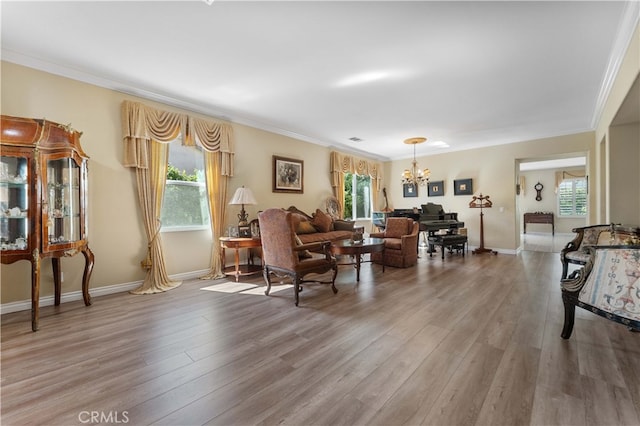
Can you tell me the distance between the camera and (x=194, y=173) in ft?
15.5

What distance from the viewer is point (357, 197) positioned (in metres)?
8.30

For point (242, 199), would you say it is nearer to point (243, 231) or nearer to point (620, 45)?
point (243, 231)

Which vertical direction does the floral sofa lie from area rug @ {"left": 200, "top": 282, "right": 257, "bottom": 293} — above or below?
above

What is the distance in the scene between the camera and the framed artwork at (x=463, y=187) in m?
7.46

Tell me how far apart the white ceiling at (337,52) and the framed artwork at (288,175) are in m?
1.23

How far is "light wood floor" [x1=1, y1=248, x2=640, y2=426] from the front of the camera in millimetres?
1541

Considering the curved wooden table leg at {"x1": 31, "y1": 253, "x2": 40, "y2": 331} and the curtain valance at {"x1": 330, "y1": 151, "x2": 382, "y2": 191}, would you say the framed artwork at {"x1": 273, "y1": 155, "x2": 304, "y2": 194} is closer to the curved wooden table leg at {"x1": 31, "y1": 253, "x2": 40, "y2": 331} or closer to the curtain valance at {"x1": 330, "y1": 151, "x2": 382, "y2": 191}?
the curtain valance at {"x1": 330, "y1": 151, "x2": 382, "y2": 191}

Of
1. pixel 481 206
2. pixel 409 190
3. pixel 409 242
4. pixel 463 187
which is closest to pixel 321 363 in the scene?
pixel 409 242

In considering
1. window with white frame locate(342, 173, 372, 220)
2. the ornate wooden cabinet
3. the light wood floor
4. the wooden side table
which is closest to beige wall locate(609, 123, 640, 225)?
the light wood floor

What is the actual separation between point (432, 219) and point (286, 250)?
180 inches

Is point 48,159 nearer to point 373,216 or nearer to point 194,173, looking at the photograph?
point 194,173

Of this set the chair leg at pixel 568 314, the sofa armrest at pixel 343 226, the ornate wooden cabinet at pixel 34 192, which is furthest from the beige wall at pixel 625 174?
the ornate wooden cabinet at pixel 34 192

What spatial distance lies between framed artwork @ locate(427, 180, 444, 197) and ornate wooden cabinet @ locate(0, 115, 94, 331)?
7841 millimetres

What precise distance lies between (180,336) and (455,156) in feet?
25.5
